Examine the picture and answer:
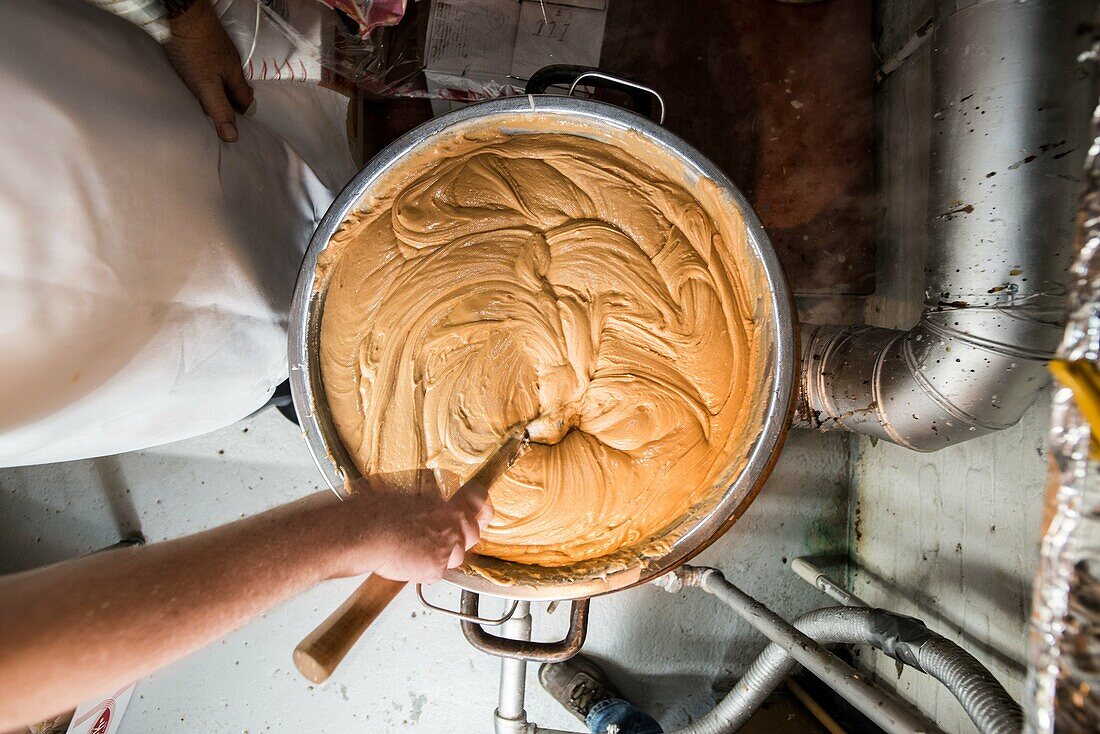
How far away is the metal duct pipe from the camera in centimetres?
91

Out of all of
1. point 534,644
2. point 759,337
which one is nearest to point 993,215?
point 759,337

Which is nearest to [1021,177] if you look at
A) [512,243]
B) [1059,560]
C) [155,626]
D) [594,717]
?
[1059,560]

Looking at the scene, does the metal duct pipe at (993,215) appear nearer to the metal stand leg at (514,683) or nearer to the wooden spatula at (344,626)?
the wooden spatula at (344,626)

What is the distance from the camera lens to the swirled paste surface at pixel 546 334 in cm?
114

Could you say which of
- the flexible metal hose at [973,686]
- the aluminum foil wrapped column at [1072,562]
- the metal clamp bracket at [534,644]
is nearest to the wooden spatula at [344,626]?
the metal clamp bracket at [534,644]

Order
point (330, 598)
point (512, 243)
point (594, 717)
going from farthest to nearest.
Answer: point (330, 598) → point (594, 717) → point (512, 243)

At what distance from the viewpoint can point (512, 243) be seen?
1.17 meters

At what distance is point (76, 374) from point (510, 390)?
70 centimetres

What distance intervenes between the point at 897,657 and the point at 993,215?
89cm

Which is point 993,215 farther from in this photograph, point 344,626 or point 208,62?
point 208,62

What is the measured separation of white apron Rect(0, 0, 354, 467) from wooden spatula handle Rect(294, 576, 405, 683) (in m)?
0.48

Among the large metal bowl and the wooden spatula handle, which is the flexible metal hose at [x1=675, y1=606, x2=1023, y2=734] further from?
the wooden spatula handle

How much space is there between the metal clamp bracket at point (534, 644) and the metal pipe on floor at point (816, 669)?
0.38 m

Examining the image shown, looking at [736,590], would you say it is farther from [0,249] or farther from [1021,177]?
[0,249]
